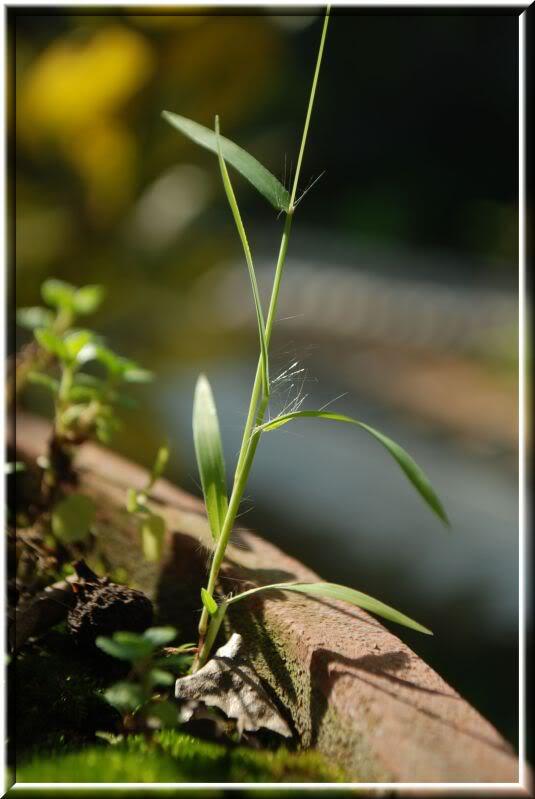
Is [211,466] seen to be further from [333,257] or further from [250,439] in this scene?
[333,257]

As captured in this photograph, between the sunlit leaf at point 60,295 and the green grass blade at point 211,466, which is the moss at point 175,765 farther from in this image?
the sunlit leaf at point 60,295

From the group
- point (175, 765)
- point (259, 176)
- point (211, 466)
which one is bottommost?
point (175, 765)

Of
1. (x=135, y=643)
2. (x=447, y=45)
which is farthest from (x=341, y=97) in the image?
(x=135, y=643)

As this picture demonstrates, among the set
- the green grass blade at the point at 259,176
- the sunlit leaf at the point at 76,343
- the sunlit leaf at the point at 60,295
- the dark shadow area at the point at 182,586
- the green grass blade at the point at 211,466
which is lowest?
the dark shadow area at the point at 182,586

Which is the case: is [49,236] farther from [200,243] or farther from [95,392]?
[95,392]

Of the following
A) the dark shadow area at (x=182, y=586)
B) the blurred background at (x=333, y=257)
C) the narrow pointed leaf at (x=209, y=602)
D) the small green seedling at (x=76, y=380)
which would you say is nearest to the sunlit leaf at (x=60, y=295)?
the small green seedling at (x=76, y=380)

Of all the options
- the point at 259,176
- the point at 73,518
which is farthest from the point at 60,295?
the point at 259,176

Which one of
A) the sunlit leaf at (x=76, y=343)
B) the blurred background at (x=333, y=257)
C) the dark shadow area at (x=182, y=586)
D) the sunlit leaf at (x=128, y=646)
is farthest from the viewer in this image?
the blurred background at (x=333, y=257)
